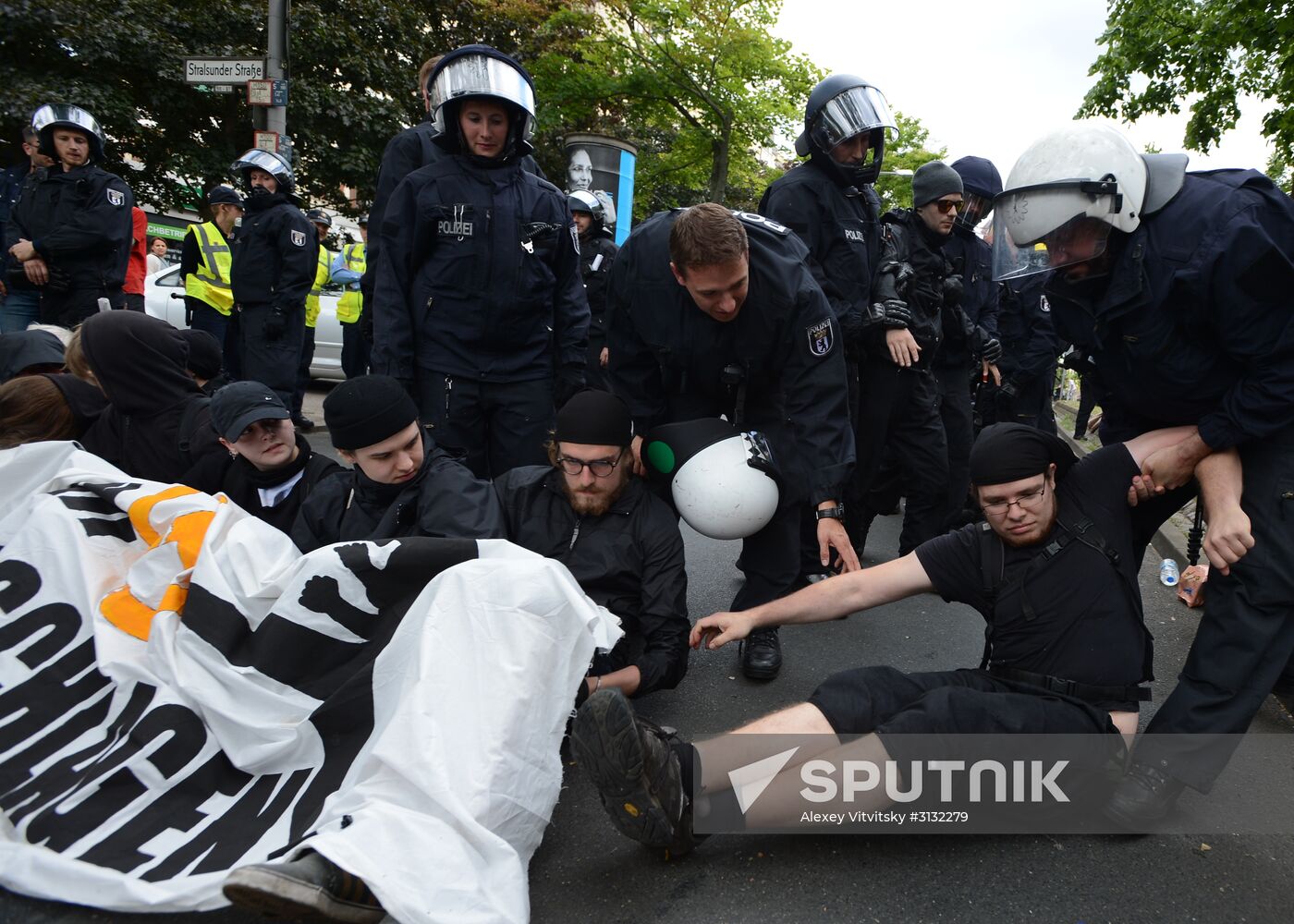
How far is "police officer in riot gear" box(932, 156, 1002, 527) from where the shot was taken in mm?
4535

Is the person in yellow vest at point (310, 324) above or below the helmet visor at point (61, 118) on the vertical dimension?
below

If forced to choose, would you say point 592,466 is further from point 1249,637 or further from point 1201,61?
point 1201,61

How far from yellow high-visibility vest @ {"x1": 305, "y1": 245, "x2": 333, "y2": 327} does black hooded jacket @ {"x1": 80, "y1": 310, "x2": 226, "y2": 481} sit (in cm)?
486

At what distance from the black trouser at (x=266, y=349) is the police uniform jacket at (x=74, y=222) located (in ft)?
2.97

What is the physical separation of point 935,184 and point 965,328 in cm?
71

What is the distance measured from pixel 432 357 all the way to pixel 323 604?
1.35m

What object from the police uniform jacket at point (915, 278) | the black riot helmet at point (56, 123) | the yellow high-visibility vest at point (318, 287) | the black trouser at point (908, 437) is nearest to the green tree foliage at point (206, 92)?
the yellow high-visibility vest at point (318, 287)

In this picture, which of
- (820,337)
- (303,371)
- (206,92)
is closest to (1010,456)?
→ (820,337)

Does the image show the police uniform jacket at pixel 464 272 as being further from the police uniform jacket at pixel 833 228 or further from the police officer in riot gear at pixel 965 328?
the police officer in riot gear at pixel 965 328

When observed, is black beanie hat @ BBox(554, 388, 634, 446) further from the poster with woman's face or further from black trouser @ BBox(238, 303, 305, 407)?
the poster with woman's face

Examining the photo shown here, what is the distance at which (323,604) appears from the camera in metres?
Result: 2.25

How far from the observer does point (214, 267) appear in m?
6.87

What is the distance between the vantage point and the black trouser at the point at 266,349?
6164 millimetres

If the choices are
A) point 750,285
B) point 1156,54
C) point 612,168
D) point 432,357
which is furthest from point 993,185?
point 612,168
